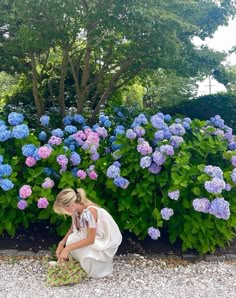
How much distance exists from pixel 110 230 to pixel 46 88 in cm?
485

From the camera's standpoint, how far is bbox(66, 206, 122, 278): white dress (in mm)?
2924

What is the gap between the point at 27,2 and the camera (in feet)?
11.2

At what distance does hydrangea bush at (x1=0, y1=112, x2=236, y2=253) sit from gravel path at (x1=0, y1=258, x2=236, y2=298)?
9.1 inches

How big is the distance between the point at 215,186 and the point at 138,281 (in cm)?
91

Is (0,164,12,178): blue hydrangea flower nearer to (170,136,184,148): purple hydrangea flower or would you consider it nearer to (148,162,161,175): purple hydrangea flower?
(148,162,161,175): purple hydrangea flower

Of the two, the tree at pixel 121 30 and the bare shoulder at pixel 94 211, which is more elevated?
the tree at pixel 121 30

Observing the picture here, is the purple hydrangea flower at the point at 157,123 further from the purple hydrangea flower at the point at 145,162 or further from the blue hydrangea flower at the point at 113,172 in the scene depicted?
the blue hydrangea flower at the point at 113,172

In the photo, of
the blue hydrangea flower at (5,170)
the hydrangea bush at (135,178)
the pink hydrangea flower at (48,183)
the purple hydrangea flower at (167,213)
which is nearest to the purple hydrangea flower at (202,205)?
the hydrangea bush at (135,178)

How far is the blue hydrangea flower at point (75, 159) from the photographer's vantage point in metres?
3.52

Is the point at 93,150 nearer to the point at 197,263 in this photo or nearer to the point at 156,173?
the point at 156,173

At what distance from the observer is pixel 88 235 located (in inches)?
112

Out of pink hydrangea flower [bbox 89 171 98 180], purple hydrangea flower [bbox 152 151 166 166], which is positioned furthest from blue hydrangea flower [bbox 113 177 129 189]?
purple hydrangea flower [bbox 152 151 166 166]

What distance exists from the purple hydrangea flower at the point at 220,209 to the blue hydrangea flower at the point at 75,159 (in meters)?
1.20

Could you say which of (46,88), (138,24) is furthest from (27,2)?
(46,88)
